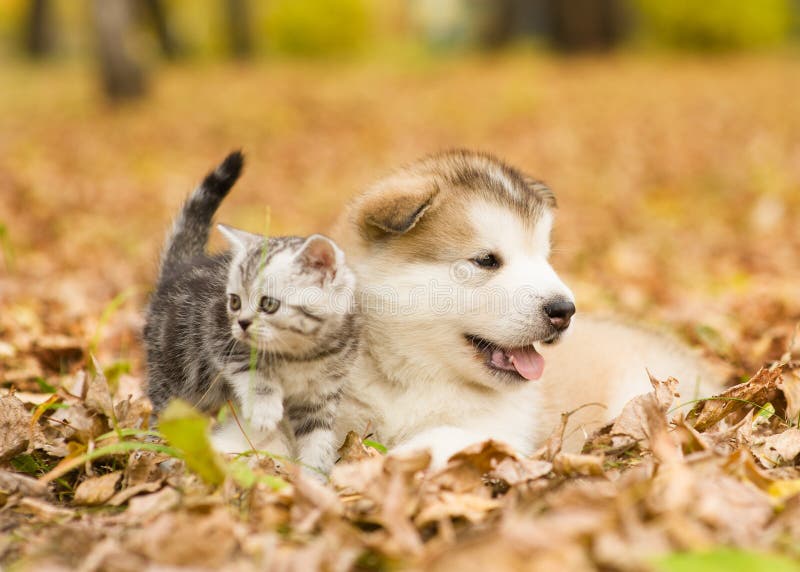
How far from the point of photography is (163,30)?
27.1 m

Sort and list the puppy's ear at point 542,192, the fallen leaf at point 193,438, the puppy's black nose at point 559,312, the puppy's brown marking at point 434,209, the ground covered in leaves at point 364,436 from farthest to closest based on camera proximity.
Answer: the puppy's ear at point 542,192, the puppy's brown marking at point 434,209, the puppy's black nose at point 559,312, the fallen leaf at point 193,438, the ground covered in leaves at point 364,436

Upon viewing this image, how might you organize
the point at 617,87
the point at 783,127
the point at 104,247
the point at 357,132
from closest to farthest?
the point at 104,247 < the point at 783,127 < the point at 357,132 < the point at 617,87

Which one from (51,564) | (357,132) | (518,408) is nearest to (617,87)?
(357,132)

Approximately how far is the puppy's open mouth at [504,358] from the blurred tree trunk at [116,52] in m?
13.5

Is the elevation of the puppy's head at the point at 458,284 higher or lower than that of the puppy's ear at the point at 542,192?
lower

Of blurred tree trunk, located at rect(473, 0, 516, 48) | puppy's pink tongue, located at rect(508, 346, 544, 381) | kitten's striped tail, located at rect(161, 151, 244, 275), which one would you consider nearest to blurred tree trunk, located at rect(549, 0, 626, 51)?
blurred tree trunk, located at rect(473, 0, 516, 48)

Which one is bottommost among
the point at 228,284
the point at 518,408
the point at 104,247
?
the point at 104,247

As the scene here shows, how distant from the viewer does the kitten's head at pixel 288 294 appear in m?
2.71

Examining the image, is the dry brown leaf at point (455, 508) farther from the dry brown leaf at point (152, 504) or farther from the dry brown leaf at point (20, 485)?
the dry brown leaf at point (20, 485)

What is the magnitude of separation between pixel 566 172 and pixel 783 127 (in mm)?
4217

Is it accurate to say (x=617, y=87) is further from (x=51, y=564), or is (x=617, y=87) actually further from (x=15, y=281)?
(x=51, y=564)

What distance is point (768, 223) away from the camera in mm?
Answer: 8492

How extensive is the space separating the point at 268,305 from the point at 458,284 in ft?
2.34

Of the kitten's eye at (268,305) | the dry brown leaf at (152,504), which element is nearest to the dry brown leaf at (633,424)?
the kitten's eye at (268,305)
